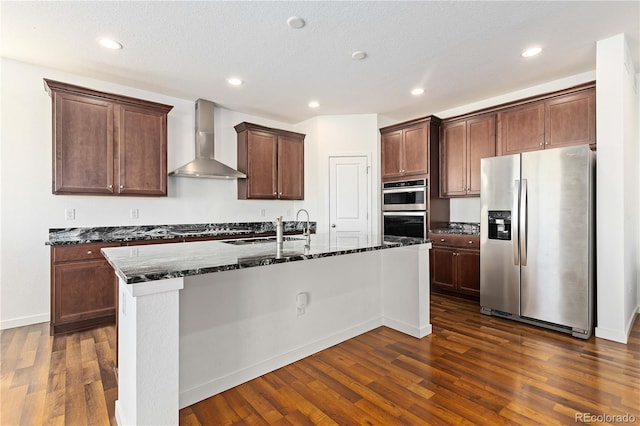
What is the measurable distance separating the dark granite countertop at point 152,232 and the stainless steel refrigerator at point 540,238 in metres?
2.72

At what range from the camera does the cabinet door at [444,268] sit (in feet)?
13.9

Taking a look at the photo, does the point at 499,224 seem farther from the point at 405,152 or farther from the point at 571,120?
the point at 405,152

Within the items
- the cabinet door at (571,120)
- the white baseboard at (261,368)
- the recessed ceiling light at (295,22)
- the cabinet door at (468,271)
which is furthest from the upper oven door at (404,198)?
the recessed ceiling light at (295,22)

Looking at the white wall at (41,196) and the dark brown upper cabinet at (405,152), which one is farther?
the dark brown upper cabinet at (405,152)

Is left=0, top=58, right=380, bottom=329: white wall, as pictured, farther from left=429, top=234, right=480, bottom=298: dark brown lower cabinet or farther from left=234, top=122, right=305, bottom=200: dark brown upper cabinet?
left=429, top=234, right=480, bottom=298: dark brown lower cabinet

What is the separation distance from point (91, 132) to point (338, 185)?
327 centimetres

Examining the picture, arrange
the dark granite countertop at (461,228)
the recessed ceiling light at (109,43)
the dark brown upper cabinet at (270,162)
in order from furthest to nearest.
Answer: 1. the dark brown upper cabinet at (270,162)
2. the dark granite countertop at (461,228)
3. the recessed ceiling light at (109,43)

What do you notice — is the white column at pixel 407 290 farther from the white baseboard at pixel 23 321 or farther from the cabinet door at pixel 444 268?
the white baseboard at pixel 23 321

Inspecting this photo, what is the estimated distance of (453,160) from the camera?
4.51 meters

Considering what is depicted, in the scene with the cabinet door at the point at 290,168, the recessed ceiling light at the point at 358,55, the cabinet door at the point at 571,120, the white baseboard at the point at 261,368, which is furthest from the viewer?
the cabinet door at the point at 290,168

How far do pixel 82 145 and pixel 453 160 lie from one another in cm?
453

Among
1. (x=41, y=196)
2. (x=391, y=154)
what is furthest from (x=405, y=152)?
(x=41, y=196)

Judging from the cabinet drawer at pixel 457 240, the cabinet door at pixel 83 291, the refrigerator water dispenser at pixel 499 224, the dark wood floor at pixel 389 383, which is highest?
the refrigerator water dispenser at pixel 499 224

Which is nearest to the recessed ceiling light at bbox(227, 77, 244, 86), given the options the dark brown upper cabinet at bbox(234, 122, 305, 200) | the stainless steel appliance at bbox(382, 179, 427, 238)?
the dark brown upper cabinet at bbox(234, 122, 305, 200)
